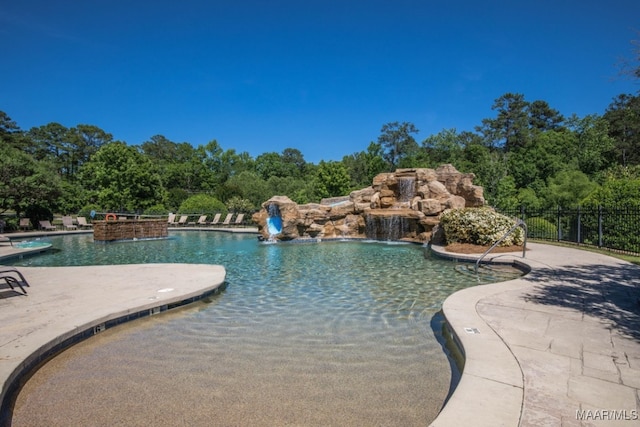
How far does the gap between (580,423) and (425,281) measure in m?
5.70

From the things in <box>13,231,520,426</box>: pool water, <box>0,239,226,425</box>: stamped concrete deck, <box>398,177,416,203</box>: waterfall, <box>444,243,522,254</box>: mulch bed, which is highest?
<box>398,177,416,203</box>: waterfall

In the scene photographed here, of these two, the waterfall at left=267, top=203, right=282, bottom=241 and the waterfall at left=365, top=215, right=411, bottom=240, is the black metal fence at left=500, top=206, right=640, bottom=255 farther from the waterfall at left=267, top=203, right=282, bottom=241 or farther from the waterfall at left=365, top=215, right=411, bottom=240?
the waterfall at left=267, top=203, right=282, bottom=241

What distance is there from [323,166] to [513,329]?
134ft

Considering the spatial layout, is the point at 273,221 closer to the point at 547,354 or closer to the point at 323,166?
the point at 547,354

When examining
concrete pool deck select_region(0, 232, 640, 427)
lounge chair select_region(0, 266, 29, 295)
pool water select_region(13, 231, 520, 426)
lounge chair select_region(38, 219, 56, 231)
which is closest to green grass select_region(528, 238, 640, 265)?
concrete pool deck select_region(0, 232, 640, 427)

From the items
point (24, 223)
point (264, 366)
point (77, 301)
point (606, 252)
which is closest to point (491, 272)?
point (606, 252)

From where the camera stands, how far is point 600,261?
908 cm

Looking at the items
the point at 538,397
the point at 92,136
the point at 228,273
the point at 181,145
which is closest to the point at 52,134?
the point at 92,136

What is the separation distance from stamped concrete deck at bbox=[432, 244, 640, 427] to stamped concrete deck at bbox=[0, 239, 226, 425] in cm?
385

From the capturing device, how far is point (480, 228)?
12.0 meters

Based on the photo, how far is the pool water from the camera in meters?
3.06

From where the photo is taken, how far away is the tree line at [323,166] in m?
23.6

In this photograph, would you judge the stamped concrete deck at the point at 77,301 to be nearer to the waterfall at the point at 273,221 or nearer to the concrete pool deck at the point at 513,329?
the concrete pool deck at the point at 513,329

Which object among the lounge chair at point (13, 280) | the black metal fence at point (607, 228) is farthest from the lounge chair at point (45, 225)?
the black metal fence at point (607, 228)
